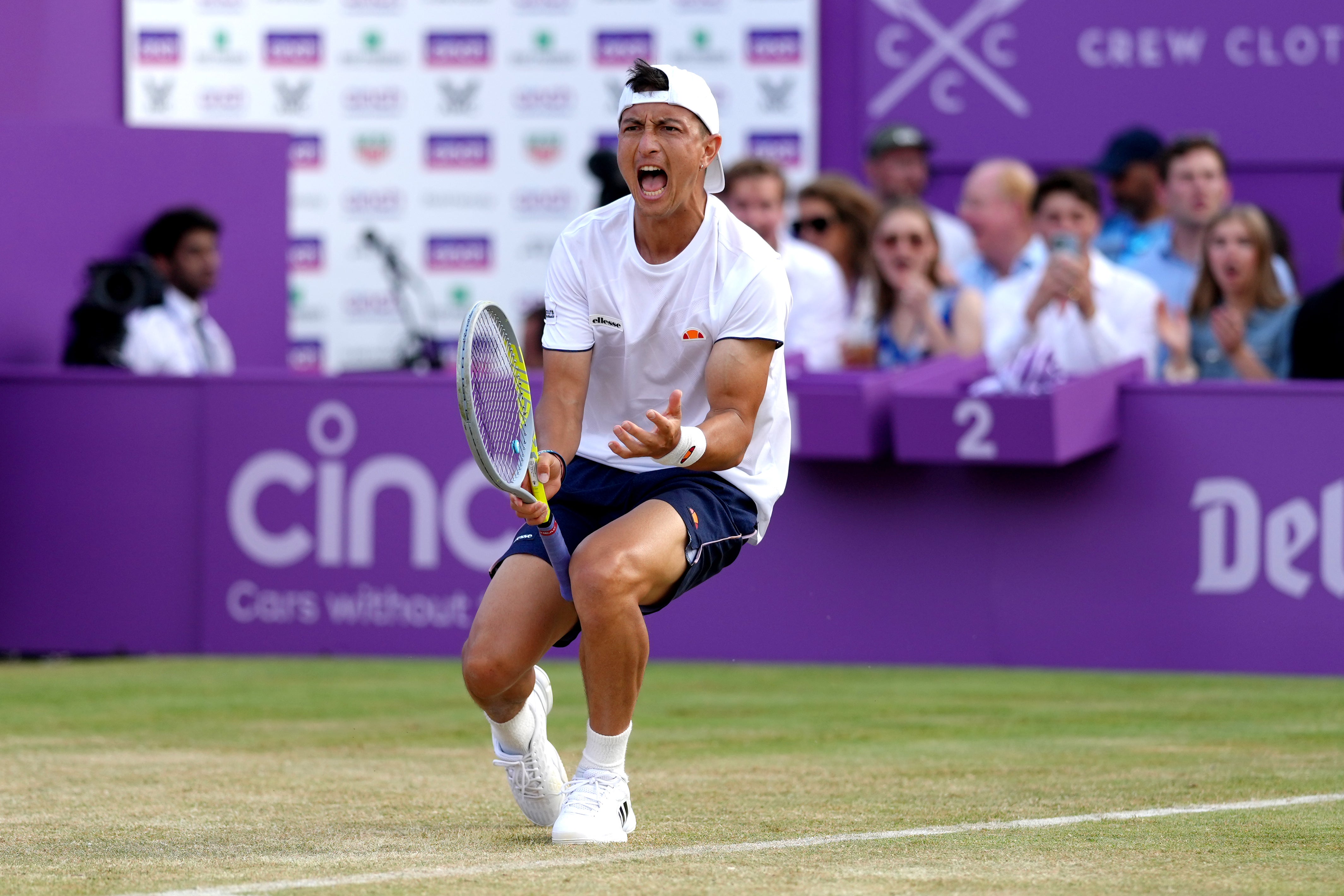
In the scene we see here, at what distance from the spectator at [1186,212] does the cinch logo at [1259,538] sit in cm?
139

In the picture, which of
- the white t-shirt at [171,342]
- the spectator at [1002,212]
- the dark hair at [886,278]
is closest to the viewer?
the dark hair at [886,278]

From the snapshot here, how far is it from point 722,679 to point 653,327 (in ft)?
14.2

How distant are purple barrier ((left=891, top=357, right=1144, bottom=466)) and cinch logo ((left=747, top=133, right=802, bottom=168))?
201 inches

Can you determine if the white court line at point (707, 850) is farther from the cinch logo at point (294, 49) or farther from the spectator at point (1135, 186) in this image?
the cinch logo at point (294, 49)

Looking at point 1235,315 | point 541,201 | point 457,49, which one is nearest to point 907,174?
point 1235,315

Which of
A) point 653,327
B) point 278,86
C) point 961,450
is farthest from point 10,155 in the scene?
point 653,327

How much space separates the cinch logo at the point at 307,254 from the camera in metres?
15.2

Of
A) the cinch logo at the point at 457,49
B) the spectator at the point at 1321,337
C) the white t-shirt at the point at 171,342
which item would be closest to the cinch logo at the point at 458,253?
the cinch logo at the point at 457,49

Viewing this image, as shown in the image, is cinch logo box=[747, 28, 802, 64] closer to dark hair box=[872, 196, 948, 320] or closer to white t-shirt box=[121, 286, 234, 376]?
dark hair box=[872, 196, 948, 320]

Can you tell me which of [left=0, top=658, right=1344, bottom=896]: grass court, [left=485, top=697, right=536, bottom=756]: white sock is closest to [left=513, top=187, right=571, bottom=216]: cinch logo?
[left=0, top=658, right=1344, bottom=896]: grass court

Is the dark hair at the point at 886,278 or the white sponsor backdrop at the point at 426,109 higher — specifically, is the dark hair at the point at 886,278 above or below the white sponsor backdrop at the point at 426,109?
below

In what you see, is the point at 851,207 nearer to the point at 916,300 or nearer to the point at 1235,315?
the point at 916,300

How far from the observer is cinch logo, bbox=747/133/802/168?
1460 centimetres

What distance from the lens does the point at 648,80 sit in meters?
5.53
